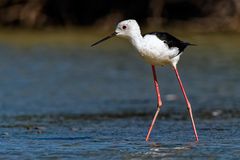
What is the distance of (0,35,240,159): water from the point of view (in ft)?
24.8

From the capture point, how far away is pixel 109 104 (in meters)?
11.3

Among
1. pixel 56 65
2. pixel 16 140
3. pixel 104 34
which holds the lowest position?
pixel 16 140

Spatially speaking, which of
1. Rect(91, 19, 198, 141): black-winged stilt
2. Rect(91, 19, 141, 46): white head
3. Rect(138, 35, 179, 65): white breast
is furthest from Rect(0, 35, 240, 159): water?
Rect(91, 19, 141, 46): white head

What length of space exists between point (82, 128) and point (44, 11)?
13.5 metres

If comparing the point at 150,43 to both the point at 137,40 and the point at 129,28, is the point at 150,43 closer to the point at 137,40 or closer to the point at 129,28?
the point at 137,40

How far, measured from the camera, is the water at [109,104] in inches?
298

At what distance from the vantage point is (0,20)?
22484 mm

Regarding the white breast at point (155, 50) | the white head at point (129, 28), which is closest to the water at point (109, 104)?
the white breast at point (155, 50)

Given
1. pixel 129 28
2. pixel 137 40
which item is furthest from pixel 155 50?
pixel 129 28

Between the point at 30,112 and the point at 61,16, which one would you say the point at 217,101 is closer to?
the point at 30,112

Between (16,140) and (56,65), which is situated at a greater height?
(56,65)

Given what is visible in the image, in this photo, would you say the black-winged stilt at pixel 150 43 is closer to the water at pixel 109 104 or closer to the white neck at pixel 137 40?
the white neck at pixel 137 40

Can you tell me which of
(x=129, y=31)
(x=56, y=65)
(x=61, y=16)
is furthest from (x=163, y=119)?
(x=61, y=16)

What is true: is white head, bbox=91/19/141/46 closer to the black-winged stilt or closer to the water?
the black-winged stilt
